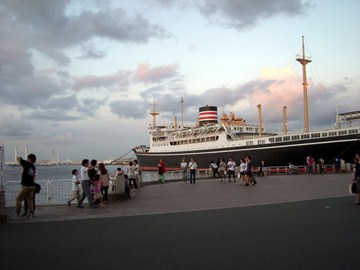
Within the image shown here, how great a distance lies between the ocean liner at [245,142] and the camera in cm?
3519

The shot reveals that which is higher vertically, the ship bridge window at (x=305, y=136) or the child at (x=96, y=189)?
the ship bridge window at (x=305, y=136)

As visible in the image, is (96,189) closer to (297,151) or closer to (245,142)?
(297,151)


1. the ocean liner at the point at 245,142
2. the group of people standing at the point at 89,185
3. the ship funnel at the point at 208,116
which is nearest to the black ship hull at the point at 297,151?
the ocean liner at the point at 245,142

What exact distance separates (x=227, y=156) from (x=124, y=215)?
3590cm

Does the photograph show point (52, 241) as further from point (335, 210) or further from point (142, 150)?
point (142, 150)

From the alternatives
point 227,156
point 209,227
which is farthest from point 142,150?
point 209,227

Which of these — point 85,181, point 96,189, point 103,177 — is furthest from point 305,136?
point 85,181

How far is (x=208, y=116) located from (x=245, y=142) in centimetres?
1507

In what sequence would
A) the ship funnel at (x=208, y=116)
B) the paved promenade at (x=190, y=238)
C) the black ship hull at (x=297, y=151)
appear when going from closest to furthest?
the paved promenade at (x=190, y=238)
the black ship hull at (x=297, y=151)
the ship funnel at (x=208, y=116)

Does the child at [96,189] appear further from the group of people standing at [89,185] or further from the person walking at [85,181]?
the person walking at [85,181]

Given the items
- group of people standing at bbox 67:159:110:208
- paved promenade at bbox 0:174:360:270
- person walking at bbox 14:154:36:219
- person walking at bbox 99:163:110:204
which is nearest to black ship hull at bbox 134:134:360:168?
paved promenade at bbox 0:174:360:270

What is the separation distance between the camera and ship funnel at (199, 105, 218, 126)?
189ft

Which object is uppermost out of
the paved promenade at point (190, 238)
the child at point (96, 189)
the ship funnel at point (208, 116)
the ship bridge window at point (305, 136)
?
the ship funnel at point (208, 116)

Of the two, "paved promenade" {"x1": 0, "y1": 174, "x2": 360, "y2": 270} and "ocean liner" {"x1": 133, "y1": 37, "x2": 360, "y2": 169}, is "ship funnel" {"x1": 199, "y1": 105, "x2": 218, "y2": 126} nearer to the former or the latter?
"ocean liner" {"x1": 133, "y1": 37, "x2": 360, "y2": 169}
